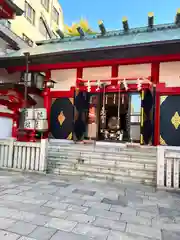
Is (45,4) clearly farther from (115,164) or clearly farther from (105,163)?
(115,164)

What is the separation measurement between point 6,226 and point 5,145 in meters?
3.89

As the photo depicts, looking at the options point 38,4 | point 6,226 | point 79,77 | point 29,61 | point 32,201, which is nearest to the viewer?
point 6,226

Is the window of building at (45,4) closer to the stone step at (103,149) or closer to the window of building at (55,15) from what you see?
the window of building at (55,15)

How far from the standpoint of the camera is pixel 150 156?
571 centimetres

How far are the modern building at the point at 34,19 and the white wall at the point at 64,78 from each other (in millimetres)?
6639

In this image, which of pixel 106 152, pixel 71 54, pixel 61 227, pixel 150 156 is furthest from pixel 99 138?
pixel 61 227

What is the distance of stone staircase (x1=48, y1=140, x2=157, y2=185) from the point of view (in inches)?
205

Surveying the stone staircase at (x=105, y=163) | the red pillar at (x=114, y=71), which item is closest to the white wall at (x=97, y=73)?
the red pillar at (x=114, y=71)

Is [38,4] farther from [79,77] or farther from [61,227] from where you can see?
[61,227]

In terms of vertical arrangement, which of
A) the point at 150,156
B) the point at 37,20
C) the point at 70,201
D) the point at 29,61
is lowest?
the point at 70,201

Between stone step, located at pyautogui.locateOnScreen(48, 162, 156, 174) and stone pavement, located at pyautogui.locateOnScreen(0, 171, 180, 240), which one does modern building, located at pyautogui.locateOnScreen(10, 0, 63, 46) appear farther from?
stone pavement, located at pyautogui.locateOnScreen(0, 171, 180, 240)

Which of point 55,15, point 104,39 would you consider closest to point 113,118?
point 104,39

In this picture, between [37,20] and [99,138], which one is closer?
[99,138]

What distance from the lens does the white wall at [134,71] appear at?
730 cm
